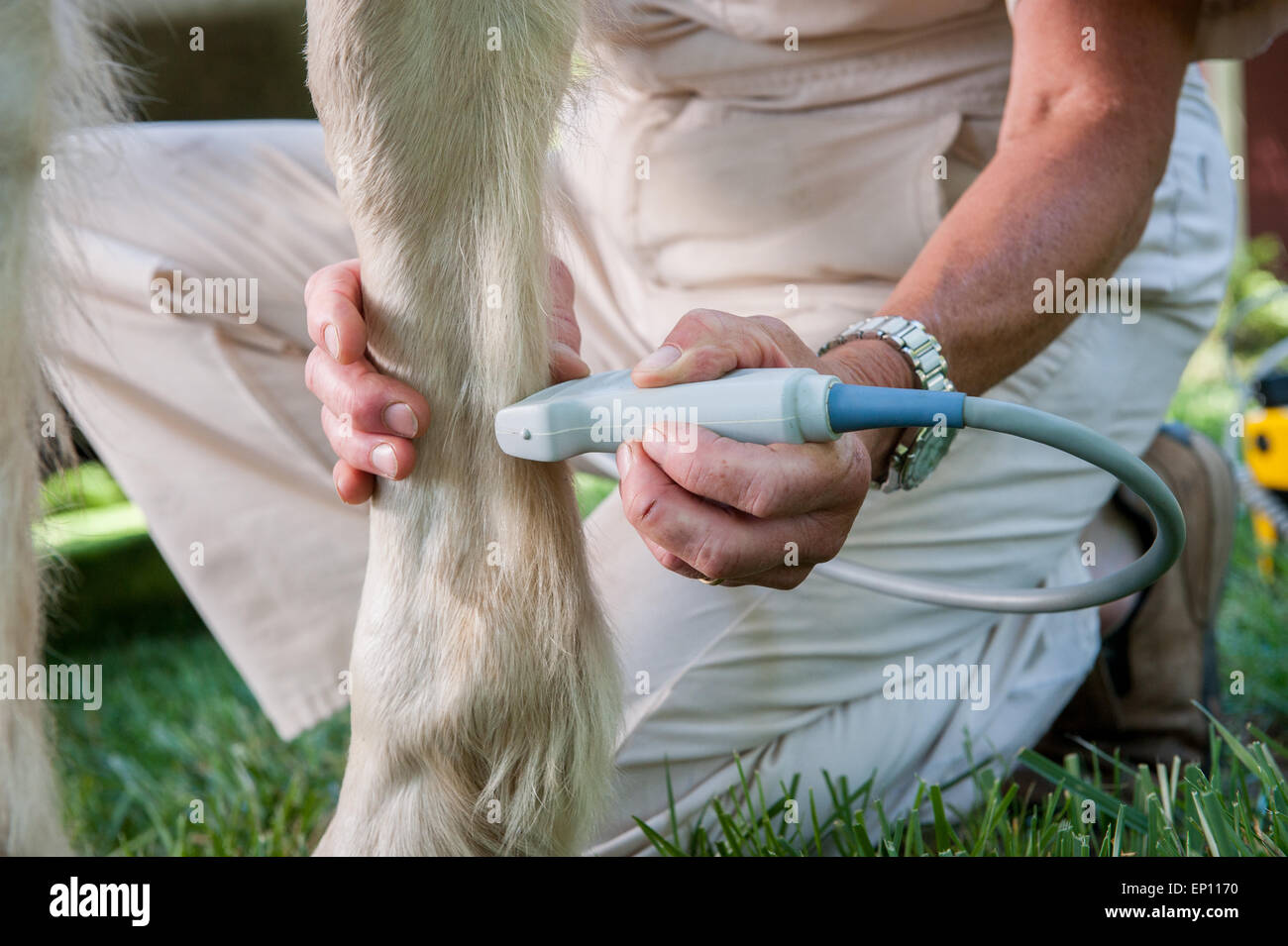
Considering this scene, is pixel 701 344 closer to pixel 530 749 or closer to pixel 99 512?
pixel 530 749

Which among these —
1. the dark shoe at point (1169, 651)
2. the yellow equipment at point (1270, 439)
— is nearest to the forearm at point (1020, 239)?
the dark shoe at point (1169, 651)

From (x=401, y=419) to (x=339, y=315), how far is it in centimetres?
6

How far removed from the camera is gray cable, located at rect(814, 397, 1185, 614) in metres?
0.55

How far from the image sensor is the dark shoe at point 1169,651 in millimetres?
1217

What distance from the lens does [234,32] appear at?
3979 millimetres

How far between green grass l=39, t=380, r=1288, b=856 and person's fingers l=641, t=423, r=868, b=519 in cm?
14

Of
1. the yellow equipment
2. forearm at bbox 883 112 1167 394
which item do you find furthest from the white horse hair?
the yellow equipment

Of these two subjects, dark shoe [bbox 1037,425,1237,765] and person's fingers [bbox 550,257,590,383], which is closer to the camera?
person's fingers [bbox 550,257,590,383]

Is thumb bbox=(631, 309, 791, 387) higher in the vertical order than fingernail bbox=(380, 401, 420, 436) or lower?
higher

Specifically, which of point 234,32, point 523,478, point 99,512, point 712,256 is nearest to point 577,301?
point 712,256

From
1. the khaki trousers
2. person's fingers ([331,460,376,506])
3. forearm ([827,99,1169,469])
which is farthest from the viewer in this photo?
the khaki trousers

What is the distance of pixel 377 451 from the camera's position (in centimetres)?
61

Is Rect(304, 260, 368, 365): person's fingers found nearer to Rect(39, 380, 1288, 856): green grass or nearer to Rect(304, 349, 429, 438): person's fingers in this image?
Rect(304, 349, 429, 438): person's fingers
